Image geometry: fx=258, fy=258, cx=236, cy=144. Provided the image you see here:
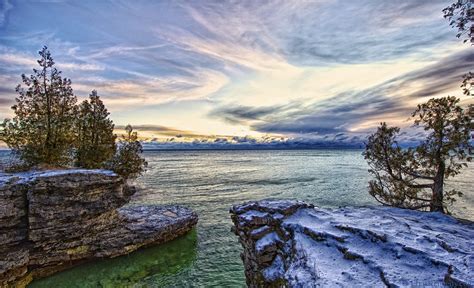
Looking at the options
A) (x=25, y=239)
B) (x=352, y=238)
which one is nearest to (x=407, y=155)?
(x=352, y=238)

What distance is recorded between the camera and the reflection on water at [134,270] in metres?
21.5

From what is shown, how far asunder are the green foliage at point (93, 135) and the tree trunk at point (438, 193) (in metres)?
37.5

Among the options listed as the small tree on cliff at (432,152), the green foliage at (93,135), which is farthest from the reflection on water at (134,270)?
the small tree on cliff at (432,152)

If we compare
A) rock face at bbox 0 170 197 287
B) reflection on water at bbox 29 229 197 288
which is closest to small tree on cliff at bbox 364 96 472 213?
reflection on water at bbox 29 229 197 288

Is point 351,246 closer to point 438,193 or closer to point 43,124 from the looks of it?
point 438,193

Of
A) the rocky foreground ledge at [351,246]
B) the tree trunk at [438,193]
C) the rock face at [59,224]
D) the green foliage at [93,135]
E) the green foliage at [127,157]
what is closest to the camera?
the rocky foreground ledge at [351,246]

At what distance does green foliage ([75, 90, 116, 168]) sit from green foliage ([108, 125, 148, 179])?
2.04 metres

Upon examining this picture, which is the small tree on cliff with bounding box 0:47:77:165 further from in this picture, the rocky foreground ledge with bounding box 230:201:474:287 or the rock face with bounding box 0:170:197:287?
the rocky foreground ledge with bounding box 230:201:474:287

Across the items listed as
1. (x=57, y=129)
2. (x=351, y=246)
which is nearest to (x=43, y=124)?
(x=57, y=129)

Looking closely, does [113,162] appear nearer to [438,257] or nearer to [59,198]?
[59,198]

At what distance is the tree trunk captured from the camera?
17.8 meters

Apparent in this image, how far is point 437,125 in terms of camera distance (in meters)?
18.8

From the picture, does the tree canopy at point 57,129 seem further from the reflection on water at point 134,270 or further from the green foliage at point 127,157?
the reflection on water at point 134,270

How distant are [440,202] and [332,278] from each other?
1364cm
